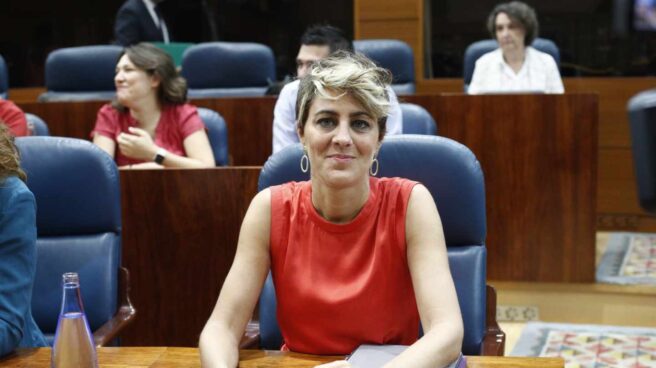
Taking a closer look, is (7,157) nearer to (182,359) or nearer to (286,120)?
(182,359)

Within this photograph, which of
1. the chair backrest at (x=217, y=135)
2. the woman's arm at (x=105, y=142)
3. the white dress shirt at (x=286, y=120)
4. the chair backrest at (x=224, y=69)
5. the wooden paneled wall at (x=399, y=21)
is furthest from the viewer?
the wooden paneled wall at (x=399, y=21)

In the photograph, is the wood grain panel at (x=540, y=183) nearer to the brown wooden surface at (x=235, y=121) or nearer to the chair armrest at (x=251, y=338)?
the brown wooden surface at (x=235, y=121)

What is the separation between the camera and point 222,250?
2547 millimetres

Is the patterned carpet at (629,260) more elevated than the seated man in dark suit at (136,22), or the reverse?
the seated man in dark suit at (136,22)

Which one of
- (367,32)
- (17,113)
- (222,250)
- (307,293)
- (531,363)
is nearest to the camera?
(531,363)

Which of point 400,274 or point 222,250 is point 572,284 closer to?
point 222,250

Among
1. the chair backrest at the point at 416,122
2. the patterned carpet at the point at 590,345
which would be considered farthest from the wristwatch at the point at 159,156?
the patterned carpet at the point at 590,345

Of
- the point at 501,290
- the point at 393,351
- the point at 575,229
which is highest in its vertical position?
the point at 393,351

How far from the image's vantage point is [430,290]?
154 cm

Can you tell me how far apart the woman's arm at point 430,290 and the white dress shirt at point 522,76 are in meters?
2.72

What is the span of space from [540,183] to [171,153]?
4.58 feet

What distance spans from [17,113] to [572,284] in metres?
2.14

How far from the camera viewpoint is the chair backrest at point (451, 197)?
185 centimetres

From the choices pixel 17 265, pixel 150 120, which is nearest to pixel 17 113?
pixel 150 120
